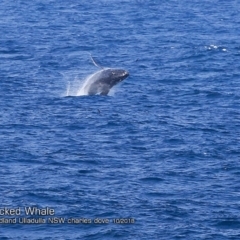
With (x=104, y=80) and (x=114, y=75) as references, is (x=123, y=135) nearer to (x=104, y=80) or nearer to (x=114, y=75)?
(x=114, y=75)

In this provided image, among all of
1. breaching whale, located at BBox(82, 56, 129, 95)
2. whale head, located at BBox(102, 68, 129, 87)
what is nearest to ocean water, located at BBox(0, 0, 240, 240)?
breaching whale, located at BBox(82, 56, 129, 95)

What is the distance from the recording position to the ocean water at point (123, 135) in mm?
47312

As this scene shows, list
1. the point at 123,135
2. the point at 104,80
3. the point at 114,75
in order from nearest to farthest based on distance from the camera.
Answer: the point at 123,135
the point at 114,75
the point at 104,80

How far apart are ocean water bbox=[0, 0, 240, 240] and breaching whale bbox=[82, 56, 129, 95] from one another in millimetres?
866

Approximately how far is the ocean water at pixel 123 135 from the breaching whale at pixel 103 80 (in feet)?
2.84

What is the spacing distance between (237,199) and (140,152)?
8.51 meters

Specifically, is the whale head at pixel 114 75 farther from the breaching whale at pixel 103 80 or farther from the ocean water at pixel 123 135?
the ocean water at pixel 123 135

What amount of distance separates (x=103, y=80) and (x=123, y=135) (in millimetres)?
6574

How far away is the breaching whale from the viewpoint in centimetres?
6431

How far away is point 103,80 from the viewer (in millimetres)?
65000

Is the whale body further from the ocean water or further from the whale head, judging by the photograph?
the ocean water

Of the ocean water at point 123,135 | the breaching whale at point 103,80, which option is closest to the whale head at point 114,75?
the breaching whale at point 103,80

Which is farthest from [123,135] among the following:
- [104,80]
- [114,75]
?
[104,80]

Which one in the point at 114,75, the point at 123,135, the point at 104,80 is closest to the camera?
the point at 123,135
